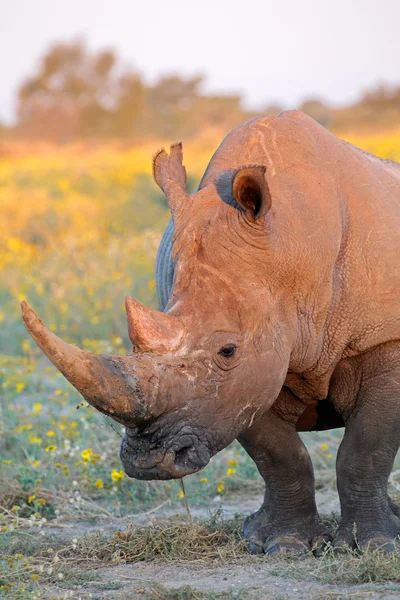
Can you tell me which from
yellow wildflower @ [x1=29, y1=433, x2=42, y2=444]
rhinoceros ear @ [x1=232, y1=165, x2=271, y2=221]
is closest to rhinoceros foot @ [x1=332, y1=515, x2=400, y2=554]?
rhinoceros ear @ [x1=232, y1=165, x2=271, y2=221]

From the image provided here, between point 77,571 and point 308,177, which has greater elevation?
point 308,177

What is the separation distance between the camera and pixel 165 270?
5340 millimetres

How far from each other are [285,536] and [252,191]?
1840 millimetres

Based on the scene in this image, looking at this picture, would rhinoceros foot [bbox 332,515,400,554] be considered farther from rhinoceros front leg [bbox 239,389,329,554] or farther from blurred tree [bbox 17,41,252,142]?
blurred tree [bbox 17,41,252,142]

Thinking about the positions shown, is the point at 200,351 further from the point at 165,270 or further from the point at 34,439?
the point at 34,439

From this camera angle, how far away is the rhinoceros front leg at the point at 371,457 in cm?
484

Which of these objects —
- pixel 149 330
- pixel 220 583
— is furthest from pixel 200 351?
pixel 220 583

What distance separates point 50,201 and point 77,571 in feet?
45.9

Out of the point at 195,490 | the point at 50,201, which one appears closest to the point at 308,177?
the point at 195,490

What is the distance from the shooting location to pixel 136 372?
13.3 ft

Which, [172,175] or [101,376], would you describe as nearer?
[101,376]

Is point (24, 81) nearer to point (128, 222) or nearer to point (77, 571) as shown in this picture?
point (128, 222)

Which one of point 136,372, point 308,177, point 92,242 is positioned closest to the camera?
point 136,372

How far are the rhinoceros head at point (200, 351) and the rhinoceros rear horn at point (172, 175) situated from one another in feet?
0.36
